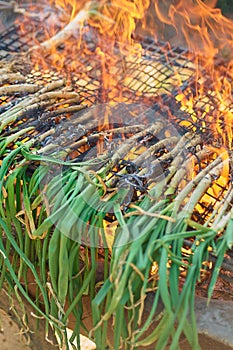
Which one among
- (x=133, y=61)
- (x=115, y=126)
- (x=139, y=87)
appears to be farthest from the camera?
(x=133, y=61)

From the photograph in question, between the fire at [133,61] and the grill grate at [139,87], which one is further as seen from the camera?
the fire at [133,61]

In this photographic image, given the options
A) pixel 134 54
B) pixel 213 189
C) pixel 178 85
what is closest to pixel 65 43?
pixel 134 54

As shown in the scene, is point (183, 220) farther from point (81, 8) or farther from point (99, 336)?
point (81, 8)

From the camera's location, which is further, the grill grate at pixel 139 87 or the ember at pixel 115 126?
the grill grate at pixel 139 87

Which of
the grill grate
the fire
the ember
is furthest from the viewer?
the fire

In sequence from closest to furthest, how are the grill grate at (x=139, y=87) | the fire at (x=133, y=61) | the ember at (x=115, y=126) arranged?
the ember at (x=115, y=126) → the grill grate at (x=139, y=87) → the fire at (x=133, y=61)

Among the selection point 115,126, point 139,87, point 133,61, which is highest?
point 133,61

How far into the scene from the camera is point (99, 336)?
3.42 feet

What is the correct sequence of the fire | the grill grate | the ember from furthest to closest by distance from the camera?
the fire → the grill grate → the ember

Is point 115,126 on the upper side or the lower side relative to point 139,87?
lower

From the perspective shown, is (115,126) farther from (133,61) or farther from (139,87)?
(133,61)

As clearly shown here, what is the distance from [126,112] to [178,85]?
1.10ft

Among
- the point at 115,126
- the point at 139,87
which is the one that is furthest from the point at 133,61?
the point at 115,126

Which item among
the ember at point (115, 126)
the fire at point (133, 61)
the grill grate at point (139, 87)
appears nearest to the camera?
the ember at point (115, 126)
